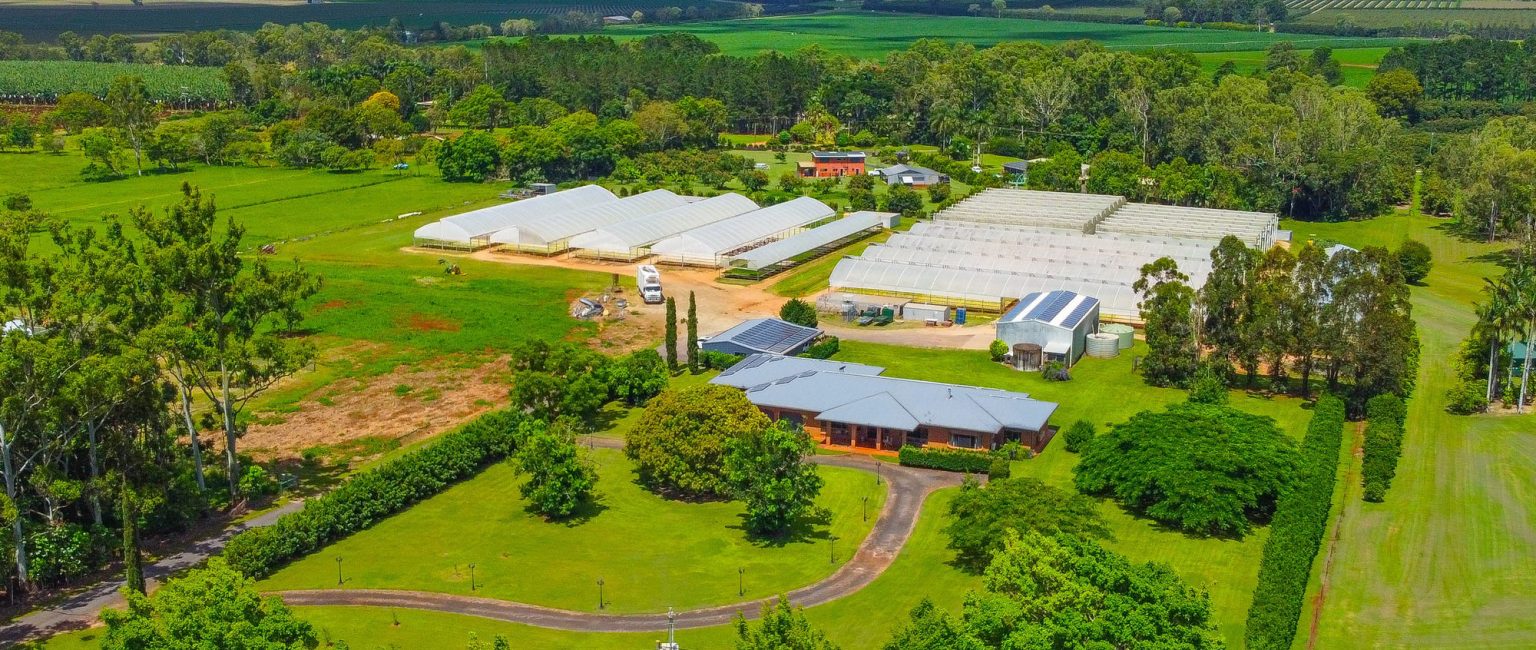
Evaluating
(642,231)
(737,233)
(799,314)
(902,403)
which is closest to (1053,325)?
(902,403)

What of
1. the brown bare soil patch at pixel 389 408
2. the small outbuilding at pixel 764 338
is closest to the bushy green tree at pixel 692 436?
the brown bare soil patch at pixel 389 408

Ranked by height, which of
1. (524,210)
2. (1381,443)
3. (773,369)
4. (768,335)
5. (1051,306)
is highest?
(524,210)

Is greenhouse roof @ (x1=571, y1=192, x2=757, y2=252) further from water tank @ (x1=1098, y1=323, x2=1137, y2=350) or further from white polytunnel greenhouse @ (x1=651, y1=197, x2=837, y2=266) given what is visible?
water tank @ (x1=1098, y1=323, x2=1137, y2=350)

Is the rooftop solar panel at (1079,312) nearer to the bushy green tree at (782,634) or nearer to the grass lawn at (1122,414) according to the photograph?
the grass lawn at (1122,414)

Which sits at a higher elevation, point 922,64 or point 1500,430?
point 922,64

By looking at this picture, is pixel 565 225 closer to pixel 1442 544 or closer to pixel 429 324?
pixel 429 324

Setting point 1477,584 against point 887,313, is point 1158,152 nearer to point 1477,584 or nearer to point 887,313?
point 887,313

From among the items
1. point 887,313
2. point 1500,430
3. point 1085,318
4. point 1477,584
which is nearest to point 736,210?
point 887,313
